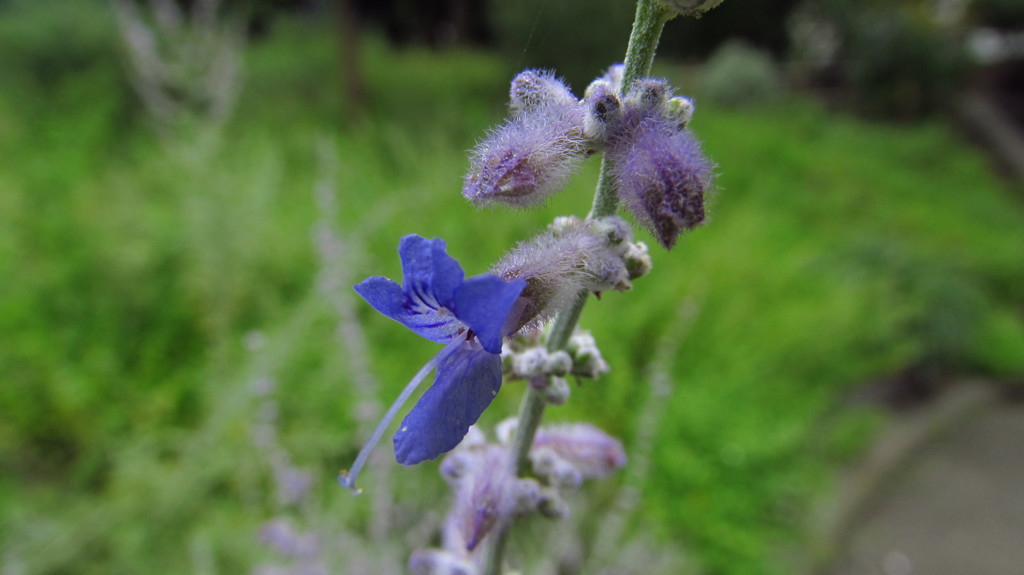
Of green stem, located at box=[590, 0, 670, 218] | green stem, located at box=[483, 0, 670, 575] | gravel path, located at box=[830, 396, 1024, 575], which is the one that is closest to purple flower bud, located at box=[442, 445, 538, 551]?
green stem, located at box=[483, 0, 670, 575]

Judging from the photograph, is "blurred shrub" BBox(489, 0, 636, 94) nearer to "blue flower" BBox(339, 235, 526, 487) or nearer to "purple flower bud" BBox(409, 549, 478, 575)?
"purple flower bud" BBox(409, 549, 478, 575)

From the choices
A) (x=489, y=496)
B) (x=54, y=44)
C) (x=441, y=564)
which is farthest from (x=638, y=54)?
(x=54, y=44)

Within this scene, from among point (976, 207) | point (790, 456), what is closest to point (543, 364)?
point (790, 456)

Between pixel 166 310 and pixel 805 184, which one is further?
pixel 805 184

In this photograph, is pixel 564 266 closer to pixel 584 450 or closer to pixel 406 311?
pixel 406 311

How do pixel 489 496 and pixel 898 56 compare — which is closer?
pixel 489 496

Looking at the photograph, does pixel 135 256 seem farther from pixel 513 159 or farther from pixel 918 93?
pixel 918 93
